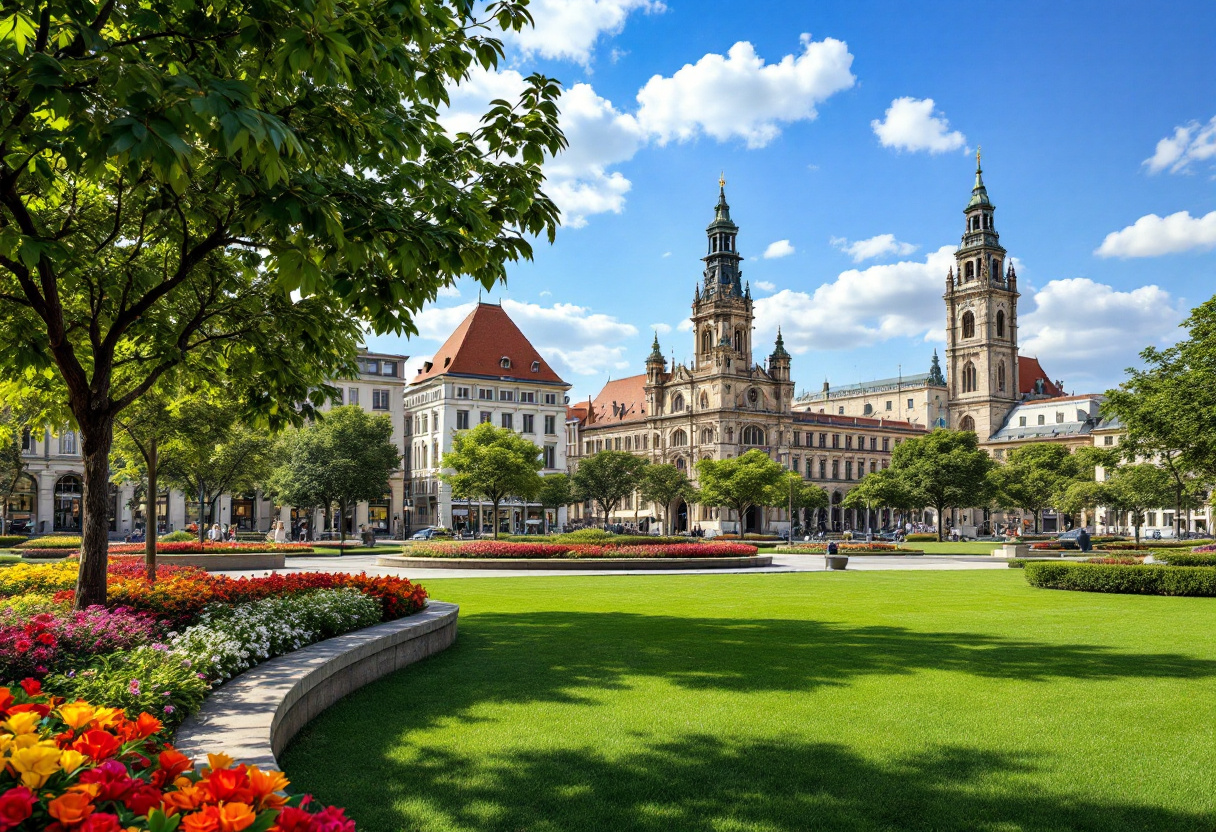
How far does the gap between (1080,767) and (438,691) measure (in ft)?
20.7

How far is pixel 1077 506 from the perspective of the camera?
278 ft

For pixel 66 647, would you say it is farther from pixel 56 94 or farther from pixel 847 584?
pixel 847 584

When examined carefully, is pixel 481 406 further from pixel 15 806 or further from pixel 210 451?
pixel 15 806

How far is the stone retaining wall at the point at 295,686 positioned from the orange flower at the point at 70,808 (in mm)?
2793

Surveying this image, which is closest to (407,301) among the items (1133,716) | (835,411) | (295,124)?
(295,124)

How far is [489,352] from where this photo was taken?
93.4 m

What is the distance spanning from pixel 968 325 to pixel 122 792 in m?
157

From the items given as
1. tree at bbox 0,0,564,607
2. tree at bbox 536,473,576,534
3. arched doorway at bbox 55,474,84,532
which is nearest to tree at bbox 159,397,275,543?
tree at bbox 0,0,564,607

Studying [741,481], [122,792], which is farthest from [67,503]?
[122,792]

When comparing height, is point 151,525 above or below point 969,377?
below

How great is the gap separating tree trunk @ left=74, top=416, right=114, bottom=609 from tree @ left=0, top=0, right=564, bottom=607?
0.03 meters

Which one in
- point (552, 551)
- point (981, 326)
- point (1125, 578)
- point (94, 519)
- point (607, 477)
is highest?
point (981, 326)

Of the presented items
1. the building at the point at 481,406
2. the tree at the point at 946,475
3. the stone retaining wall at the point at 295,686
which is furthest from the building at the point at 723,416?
the stone retaining wall at the point at 295,686

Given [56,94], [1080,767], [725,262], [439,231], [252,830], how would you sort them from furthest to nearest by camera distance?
[725,262] < [439,231] < [1080,767] < [56,94] < [252,830]
